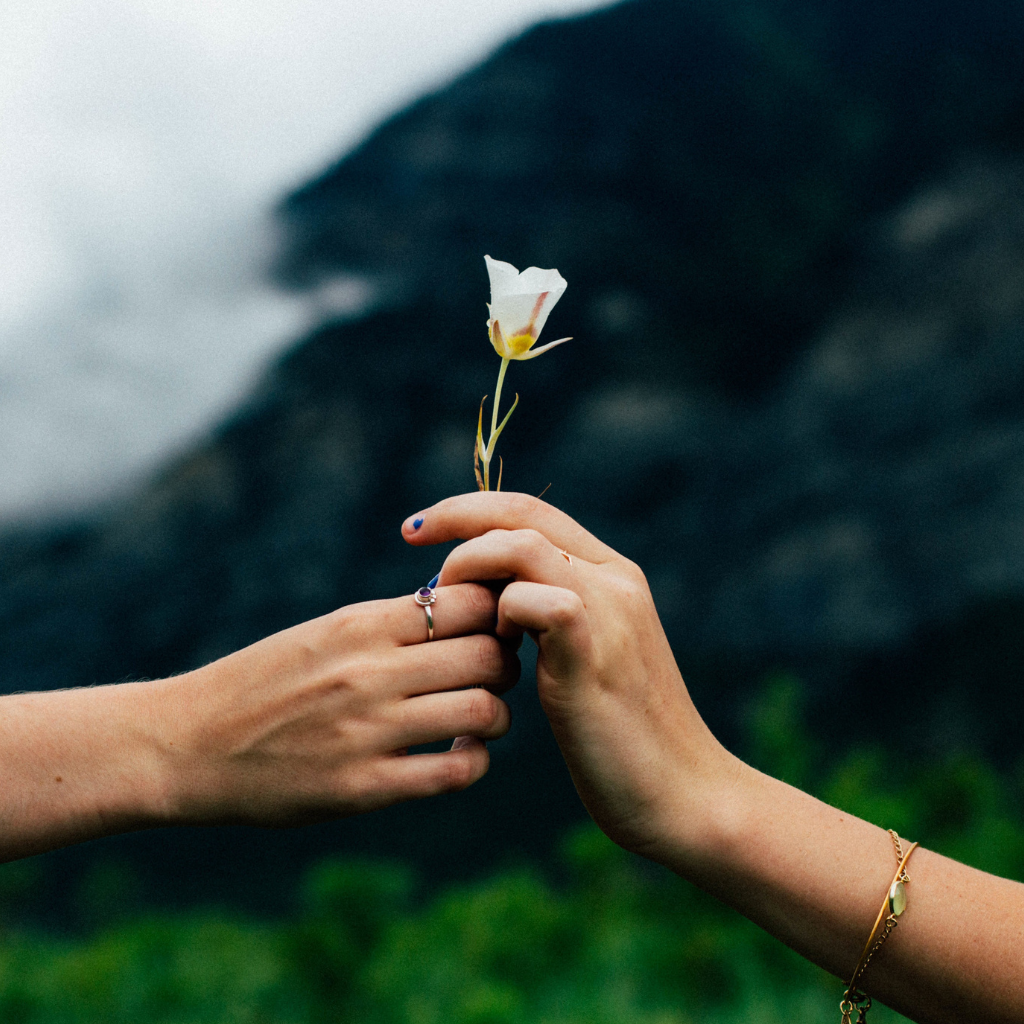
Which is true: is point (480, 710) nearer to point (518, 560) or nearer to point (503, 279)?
point (518, 560)

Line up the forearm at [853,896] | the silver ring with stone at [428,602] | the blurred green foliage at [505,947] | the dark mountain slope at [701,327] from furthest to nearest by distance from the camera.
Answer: the dark mountain slope at [701,327] < the blurred green foliage at [505,947] < the silver ring with stone at [428,602] < the forearm at [853,896]

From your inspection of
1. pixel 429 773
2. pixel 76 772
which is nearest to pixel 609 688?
pixel 429 773

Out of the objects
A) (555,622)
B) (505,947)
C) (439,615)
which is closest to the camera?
(555,622)

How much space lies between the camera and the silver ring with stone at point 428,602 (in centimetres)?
88

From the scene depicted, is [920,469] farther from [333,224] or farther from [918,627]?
[333,224]

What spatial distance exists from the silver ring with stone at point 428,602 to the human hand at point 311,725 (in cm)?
2

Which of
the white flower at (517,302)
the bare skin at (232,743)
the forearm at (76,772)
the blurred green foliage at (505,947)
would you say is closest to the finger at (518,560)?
the bare skin at (232,743)

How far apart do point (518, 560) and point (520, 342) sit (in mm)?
283

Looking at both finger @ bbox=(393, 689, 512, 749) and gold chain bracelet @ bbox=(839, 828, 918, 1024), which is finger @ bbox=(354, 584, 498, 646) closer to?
finger @ bbox=(393, 689, 512, 749)

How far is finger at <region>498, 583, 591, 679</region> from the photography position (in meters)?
0.79

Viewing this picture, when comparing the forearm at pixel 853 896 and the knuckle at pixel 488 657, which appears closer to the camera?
the forearm at pixel 853 896

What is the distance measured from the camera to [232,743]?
809mm

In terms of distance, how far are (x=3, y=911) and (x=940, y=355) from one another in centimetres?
324

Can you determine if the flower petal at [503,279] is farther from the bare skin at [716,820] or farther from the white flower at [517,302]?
the bare skin at [716,820]
